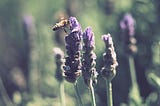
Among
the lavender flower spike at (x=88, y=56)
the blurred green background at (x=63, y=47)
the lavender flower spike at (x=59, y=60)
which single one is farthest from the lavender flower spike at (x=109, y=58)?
the blurred green background at (x=63, y=47)

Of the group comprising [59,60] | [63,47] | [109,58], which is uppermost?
[63,47]

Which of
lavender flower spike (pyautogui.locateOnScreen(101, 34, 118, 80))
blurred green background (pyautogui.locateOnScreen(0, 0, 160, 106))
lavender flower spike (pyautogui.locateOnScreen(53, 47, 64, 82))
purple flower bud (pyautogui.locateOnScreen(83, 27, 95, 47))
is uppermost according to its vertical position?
blurred green background (pyautogui.locateOnScreen(0, 0, 160, 106))

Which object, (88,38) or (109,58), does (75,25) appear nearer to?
(88,38)

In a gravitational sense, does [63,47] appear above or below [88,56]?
above

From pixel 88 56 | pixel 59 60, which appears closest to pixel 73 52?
pixel 88 56

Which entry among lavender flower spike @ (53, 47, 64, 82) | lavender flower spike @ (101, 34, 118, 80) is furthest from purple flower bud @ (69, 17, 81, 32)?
lavender flower spike @ (53, 47, 64, 82)

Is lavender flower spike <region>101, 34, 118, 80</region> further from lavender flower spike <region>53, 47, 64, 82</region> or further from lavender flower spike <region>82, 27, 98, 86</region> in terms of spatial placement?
lavender flower spike <region>53, 47, 64, 82</region>
